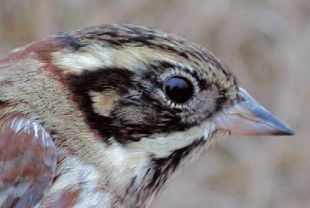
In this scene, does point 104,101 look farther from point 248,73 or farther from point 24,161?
point 248,73

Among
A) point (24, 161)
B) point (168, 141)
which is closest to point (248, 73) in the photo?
point (168, 141)

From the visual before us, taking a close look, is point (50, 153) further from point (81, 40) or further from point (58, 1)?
point (58, 1)

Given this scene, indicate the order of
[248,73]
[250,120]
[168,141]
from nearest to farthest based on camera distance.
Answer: [168,141] < [250,120] < [248,73]

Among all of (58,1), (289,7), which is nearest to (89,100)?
(58,1)

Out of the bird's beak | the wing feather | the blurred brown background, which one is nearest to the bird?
the wing feather

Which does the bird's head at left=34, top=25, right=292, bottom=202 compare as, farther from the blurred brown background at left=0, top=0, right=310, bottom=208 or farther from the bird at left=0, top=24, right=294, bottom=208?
the blurred brown background at left=0, top=0, right=310, bottom=208

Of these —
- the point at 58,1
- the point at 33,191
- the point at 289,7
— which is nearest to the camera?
the point at 33,191

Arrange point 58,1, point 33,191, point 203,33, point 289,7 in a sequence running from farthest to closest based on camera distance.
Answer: point 289,7, point 203,33, point 58,1, point 33,191

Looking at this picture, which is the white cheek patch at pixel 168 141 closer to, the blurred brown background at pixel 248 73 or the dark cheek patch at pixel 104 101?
the dark cheek patch at pixel 104 101
